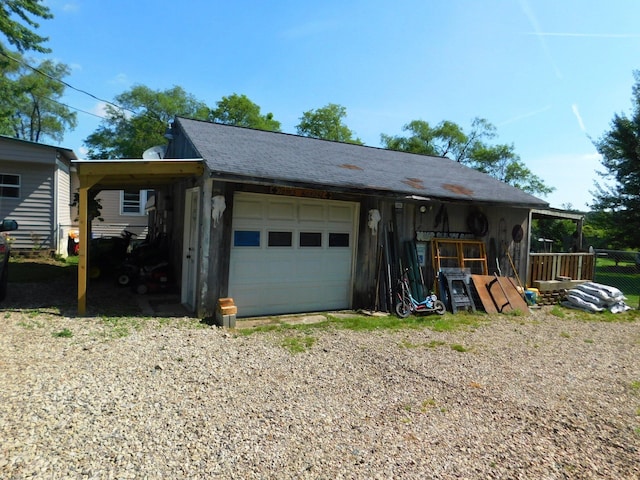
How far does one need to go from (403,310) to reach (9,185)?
1249cm

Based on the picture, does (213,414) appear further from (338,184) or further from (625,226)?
(625,226)

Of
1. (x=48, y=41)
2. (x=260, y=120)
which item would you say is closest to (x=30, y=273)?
(x=48, y=41)

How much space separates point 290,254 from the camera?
285 inches

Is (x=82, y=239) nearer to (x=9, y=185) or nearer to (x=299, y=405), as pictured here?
(x=299, y=405)

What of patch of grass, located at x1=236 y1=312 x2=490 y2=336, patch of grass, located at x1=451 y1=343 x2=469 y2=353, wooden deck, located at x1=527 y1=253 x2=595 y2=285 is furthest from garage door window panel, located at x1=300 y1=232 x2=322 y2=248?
wooden deck, located at x1=527 y1=253 x2=595 y2=285

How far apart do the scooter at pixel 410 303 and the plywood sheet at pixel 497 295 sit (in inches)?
45.5

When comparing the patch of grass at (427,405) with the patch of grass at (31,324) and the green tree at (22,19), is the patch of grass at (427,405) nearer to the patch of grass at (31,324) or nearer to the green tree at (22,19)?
the patch of grass at (31,324)

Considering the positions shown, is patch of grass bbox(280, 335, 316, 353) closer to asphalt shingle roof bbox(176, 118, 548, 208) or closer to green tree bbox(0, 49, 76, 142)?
asphalt shingle roof bbox(176, 118, 548, 208)

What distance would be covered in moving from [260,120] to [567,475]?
35898 millimetres

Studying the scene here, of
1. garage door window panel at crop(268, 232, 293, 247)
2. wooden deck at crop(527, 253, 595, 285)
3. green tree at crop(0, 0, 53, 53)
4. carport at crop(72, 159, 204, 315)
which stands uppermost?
green tree at crop(0, 0, 53, 53)

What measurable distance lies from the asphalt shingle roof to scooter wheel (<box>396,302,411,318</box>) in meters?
2.11

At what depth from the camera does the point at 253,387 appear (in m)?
3.93

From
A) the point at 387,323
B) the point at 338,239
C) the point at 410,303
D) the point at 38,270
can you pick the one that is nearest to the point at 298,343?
the point at 387,323

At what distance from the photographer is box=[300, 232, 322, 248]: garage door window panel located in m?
7.38
